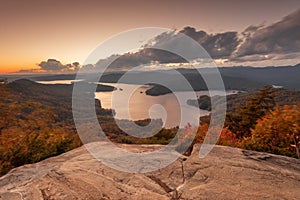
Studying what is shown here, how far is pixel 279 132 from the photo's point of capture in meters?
10.4

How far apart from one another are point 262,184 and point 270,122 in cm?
572

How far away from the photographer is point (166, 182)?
18.2ft

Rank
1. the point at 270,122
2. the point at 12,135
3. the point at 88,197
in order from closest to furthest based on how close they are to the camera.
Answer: the point at 88,197 → the point at 270,122 → the point at 12,135

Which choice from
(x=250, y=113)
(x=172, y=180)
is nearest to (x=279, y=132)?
(x=172, y=180)

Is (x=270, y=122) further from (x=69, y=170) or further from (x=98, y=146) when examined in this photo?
(x=69, y=170)

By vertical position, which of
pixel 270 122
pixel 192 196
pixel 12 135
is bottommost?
pixel 12 135

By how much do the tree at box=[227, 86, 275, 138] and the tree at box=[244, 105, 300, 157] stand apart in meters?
12.8

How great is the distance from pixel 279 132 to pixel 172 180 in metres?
7.33

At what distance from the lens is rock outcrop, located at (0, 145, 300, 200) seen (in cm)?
481

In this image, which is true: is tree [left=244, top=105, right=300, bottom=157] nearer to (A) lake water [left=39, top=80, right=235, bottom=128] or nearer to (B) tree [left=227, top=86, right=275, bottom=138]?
(A) lake water [left=39, top=80, right=235, bottom=128]

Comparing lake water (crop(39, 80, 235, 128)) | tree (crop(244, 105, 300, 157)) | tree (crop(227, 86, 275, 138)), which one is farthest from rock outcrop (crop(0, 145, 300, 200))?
tree (crop(227, 86, 275, 138))

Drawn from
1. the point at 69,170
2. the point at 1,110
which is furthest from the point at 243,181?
the point at 1,110

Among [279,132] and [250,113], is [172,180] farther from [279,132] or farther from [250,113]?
[250,113]

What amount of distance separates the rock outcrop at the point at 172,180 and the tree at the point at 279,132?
258cm
